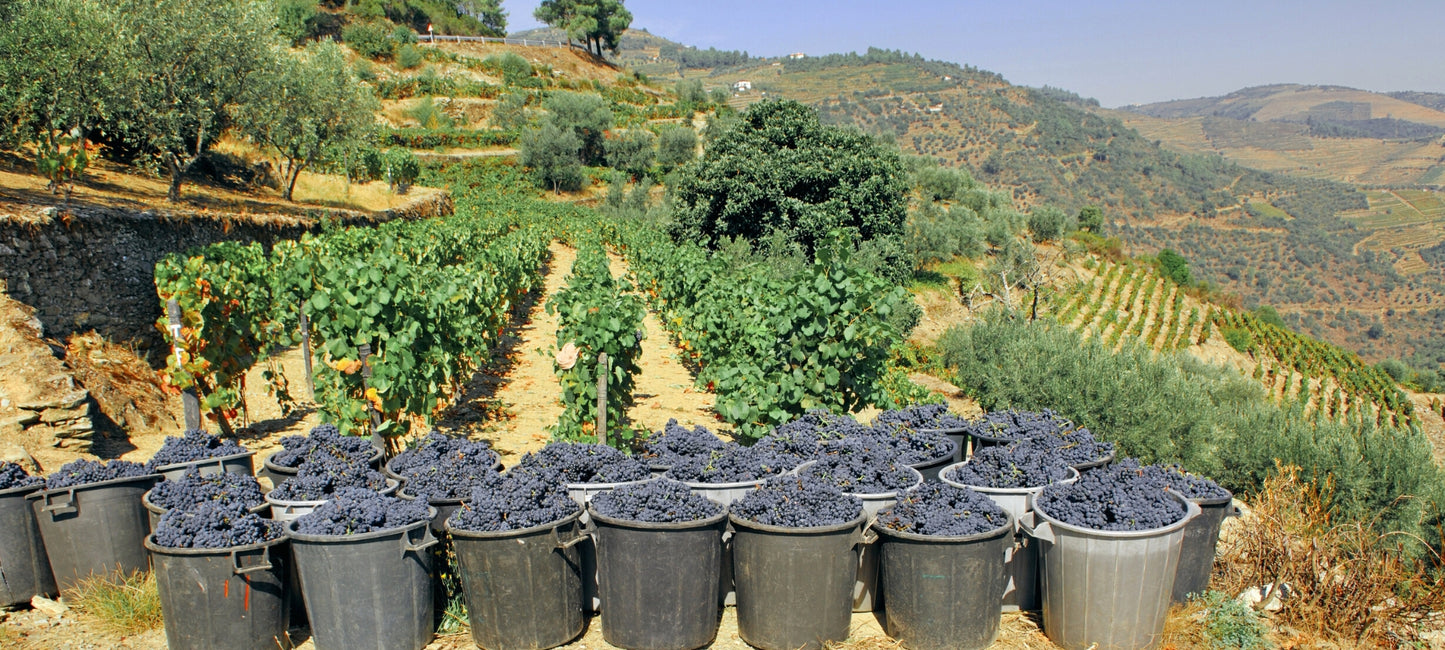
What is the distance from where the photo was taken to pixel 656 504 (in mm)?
3986

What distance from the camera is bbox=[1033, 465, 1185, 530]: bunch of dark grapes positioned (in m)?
4.02

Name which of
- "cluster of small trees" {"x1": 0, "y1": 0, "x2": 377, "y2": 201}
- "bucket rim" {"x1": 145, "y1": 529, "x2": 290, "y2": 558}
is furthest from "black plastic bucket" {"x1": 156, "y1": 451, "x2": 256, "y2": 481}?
"cluster of small trees" {"x1": 0, "y1": 0, "x2": 377, "y2": 201}

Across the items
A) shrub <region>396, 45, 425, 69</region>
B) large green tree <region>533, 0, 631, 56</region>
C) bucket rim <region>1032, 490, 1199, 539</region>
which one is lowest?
bucket rim <region>1032, 490, 1199, 539</region>

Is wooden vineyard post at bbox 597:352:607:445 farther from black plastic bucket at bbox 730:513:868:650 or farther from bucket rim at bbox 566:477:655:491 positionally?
black plastic bucket at bbox 730:513:868:650

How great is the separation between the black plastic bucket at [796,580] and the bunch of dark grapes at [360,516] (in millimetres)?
1580

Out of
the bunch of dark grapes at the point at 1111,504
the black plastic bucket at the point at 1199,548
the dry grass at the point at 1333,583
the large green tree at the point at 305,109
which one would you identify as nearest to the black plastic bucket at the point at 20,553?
the bunch of dark grapes at the point at 1111,504

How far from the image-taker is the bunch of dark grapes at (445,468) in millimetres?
4410

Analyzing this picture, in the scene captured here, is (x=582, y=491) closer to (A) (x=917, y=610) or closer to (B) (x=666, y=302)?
(A) (x=917, y=610)

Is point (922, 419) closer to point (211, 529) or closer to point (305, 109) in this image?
point (211, 529)

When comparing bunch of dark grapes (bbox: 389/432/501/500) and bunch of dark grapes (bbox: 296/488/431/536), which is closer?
bunch of dark grapes (bbox: 296/488/431/536)

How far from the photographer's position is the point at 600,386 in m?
6.84

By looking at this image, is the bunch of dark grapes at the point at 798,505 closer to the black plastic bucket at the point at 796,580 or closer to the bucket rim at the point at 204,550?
the black plastic bucket at the point at 796,580

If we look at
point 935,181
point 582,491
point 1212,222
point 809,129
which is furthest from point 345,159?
point 1212,222

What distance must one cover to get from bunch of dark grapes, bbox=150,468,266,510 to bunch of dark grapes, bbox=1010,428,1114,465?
457 centimetres
